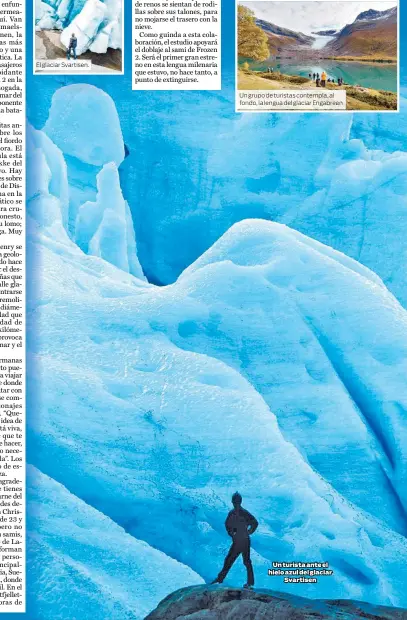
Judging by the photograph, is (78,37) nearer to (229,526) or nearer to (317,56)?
(317,56)

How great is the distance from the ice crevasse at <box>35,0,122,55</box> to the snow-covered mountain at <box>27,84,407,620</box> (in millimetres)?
399

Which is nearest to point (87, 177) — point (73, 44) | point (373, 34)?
point (73, 44)

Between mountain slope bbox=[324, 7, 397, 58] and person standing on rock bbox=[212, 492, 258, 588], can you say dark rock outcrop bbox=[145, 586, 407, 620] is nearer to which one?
person standing on rock bbox=[212, 492, 258, 588]

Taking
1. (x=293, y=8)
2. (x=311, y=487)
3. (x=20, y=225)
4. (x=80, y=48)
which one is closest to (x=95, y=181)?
(x=20, y=225)

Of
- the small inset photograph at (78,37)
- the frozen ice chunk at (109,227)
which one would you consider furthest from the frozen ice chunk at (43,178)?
the small inset photograph at (78,37)

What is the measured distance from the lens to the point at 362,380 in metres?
5.14

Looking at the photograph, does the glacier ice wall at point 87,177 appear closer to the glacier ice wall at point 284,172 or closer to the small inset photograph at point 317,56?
the glacier ice wall at point 284,172

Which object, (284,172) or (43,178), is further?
(284,172)

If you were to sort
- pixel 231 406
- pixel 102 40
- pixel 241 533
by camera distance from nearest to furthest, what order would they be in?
pixel 241 533
pixel 231 406
pixel 102 40

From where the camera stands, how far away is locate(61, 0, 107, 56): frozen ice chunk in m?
5.30

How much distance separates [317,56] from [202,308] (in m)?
2.35

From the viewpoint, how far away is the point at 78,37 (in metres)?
5.33

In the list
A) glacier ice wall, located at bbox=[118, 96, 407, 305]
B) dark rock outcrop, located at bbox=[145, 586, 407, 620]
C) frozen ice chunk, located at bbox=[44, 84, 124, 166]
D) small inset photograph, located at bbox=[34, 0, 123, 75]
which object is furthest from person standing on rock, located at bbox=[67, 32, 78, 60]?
dark rock outcrop, located at bbox=[145, 586, 407, 620]

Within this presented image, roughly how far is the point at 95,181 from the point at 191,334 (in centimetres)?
154
